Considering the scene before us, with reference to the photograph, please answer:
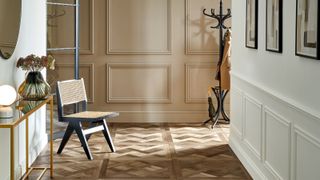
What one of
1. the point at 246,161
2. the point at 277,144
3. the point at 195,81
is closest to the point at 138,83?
the point at 195,81

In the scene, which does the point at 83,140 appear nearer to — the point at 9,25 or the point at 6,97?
the point at 9,25

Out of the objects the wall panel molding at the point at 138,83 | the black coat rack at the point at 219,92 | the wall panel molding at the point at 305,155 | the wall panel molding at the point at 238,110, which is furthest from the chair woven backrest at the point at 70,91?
the wall panel molding at the point at 305,155

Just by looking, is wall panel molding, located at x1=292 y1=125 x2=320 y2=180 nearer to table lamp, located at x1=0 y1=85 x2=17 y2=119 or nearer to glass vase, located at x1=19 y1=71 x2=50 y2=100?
table lamp, located at x1=0 y1=85 x2=17 y2=119

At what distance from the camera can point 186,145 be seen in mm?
6355

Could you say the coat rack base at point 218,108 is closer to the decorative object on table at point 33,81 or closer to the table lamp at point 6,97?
the decorative object on table at point 33,81

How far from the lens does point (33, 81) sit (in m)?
4.50

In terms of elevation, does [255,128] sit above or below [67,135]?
above

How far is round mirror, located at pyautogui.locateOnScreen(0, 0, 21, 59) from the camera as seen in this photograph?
4.06 m

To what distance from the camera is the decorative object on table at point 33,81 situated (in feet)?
14.6

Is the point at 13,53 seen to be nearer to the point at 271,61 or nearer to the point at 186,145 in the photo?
the point at 271,61

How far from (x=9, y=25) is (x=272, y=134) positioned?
6.99 feet

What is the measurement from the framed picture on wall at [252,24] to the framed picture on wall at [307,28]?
4.47 feet

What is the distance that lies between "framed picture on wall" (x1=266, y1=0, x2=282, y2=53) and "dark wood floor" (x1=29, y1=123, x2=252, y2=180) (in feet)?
4.27

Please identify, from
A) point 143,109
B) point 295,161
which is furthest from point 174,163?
point 143,109
